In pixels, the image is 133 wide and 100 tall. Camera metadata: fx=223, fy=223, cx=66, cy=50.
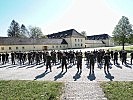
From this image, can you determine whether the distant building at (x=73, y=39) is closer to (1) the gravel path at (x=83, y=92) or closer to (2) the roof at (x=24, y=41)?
(2) the roof at (x=24, y=41)

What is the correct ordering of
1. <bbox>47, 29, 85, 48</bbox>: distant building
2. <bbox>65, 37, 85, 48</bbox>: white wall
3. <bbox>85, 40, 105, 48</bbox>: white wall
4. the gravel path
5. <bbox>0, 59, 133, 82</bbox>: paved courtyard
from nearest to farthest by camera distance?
1. the gravel path
2. <bbox>0, 59, 133, 82</bbox>: paved courtyard
3. <bbox>65, 37, 85, 48</bbox>: white wall
4. <bbox>47, 29, 85, 48</bbox>: distant building
5. <bbox>85, 40, 105, 48</bbox>: white wall

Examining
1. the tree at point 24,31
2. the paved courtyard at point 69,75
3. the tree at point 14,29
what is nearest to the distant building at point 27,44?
the tree at point 14,29

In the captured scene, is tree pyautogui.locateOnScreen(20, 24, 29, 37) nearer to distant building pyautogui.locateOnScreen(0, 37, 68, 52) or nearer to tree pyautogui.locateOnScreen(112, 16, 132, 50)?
distant building pyautogui.locateOnScreen(0, 37, 68, 52)

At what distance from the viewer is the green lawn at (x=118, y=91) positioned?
9.91 meters

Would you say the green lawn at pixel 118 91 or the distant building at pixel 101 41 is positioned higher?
the distant building at pixel 101 41

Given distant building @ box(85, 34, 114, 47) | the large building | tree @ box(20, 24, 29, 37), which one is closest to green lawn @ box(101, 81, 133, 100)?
the large building

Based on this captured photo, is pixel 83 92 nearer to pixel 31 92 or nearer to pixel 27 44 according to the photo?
pixel 31 92

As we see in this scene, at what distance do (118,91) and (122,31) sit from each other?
Answer: 5902 cm

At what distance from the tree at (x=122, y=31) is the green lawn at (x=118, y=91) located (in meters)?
56.3

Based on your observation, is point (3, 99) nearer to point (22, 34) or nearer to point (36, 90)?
point (36, 90)

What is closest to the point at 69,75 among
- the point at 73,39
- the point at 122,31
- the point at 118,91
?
the point at 118,91

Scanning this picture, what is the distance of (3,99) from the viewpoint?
32.5 feet

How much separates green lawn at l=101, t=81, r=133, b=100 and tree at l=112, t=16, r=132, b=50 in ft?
185

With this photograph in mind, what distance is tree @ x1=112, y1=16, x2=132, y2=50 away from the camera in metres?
67.2
